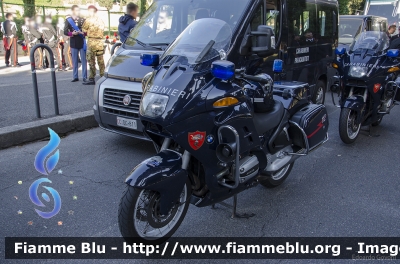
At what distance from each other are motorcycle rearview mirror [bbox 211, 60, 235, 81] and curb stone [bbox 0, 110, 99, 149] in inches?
153

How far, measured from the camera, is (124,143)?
573 centimetres

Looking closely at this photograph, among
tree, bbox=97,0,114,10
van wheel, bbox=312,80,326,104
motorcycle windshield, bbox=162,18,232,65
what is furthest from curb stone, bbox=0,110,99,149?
tree, bbox=97,0,114,10

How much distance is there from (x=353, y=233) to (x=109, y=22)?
66.7 ft

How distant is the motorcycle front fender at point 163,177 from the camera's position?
2645mm

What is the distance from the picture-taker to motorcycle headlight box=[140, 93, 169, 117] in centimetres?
269

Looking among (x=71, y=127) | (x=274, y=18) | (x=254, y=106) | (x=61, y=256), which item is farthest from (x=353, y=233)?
(x=71, y=127)

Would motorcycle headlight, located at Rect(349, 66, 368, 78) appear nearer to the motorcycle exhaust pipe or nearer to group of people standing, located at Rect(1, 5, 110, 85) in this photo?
the motorcycle exhaust pipe

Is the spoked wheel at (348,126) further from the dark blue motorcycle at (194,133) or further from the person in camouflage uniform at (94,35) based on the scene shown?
the person in camouflage uniform at (94,35)

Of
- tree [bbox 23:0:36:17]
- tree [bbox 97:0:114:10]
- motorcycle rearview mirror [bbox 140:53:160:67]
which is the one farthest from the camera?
tree [bbox 97:0:114:10]

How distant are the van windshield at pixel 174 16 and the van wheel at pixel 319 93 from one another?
3.41 metres

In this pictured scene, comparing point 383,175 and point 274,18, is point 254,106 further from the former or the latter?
point 274,18

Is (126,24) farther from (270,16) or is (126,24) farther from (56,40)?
(56,40)

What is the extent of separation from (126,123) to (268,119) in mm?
2170

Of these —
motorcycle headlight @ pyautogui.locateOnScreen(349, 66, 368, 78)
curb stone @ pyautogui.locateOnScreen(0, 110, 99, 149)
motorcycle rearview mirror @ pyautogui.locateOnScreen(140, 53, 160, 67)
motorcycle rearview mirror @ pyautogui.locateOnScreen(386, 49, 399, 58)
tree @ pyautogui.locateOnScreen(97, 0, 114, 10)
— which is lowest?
curb stone @ pyautogui.locateOnScreen(0, 110, 99, 149)
